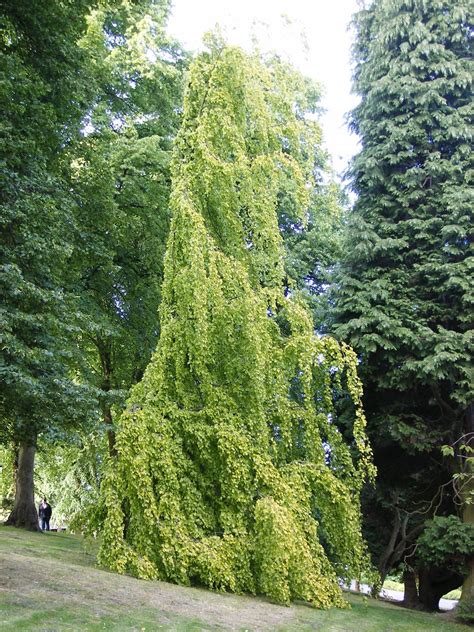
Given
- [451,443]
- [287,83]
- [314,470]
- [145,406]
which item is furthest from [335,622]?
[287,83]

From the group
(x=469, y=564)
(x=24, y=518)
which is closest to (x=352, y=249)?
(x=469, y=564)

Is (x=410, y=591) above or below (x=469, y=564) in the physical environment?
below

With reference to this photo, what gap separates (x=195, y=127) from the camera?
380 inches

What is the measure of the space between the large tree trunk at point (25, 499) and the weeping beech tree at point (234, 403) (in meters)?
6.79

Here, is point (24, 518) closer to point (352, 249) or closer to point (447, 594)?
point (352, 249)

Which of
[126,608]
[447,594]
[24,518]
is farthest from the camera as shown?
[447,594]

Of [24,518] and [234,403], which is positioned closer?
[234,403]

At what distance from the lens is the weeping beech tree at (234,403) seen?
757 cm

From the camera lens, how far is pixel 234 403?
837 cm

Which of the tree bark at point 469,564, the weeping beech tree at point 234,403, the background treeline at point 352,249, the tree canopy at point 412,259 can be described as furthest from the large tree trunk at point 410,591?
the weeping beech tree at point 234,403

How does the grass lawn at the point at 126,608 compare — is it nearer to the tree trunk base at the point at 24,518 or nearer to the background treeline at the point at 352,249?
→ the background treeline at the point at 352,249

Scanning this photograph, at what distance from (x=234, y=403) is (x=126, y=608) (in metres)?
3.13

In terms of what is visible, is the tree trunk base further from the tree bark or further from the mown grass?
the mown grass

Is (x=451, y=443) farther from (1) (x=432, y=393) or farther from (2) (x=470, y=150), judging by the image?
(2) (x=470, y=150)
